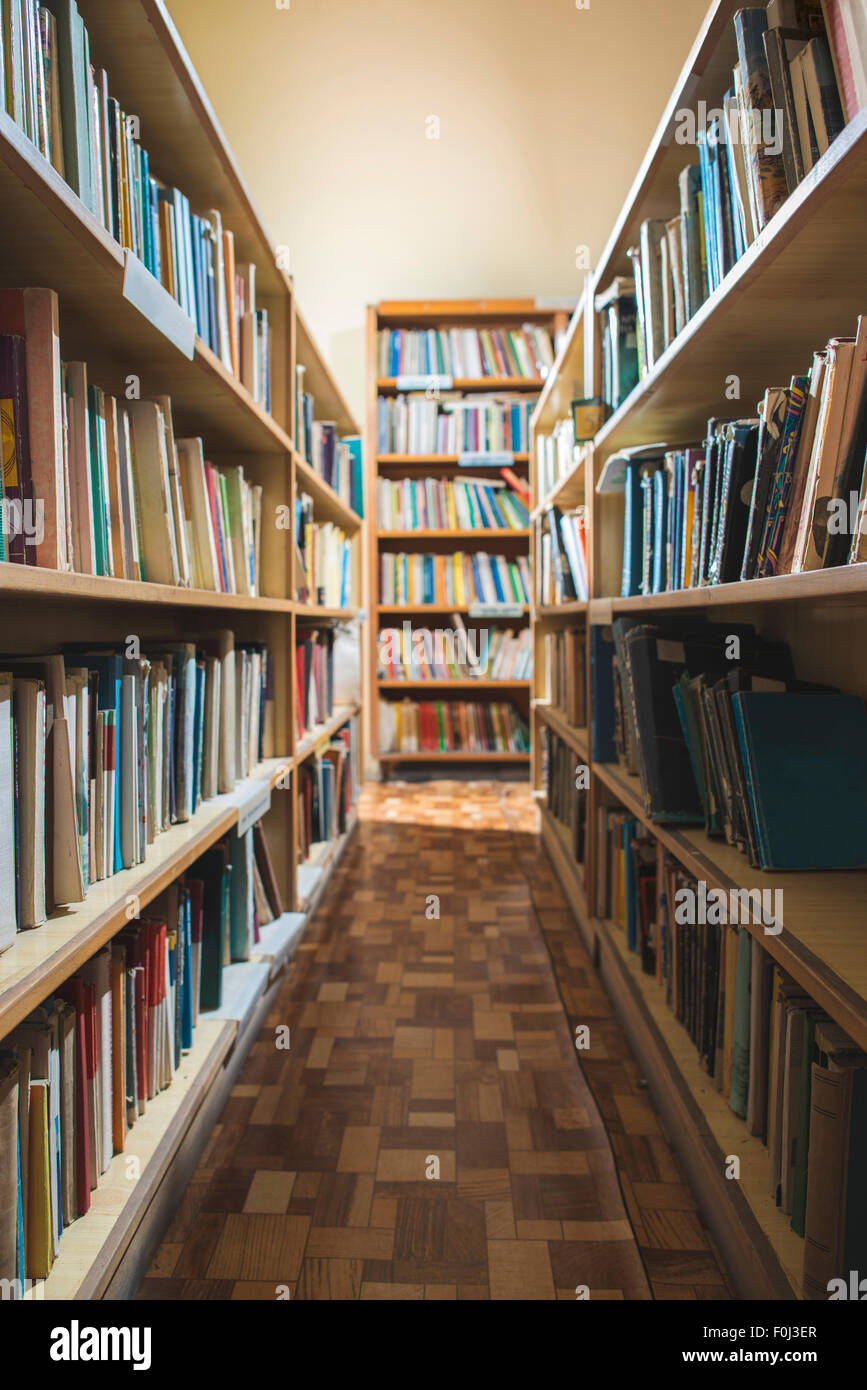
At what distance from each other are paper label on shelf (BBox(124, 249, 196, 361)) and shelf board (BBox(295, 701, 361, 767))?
1168 mm

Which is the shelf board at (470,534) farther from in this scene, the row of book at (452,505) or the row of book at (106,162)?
the row of book at (106,162)

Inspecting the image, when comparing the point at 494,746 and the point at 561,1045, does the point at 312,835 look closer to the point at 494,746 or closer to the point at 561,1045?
the point at 561,1045

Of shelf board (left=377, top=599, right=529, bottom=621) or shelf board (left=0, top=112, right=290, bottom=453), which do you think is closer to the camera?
shelf board (left=0, top=112, right=290, bottom=453)

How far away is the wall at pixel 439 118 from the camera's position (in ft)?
7.48

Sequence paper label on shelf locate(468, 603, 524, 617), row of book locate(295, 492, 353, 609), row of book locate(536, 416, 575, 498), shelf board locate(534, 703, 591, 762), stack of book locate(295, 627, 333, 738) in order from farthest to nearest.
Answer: paper label on shelf locate(468, 603, 524, 617) → row of book locate(536, 416, 575, 498) → stack of book locate(295, 627, 333, 738) → row of book locate(295, 492, 353, 609) → shelf board locate(534, 703, 591, 762)

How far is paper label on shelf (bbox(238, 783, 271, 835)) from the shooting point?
63.6 inches

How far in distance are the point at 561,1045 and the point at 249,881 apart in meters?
0.71

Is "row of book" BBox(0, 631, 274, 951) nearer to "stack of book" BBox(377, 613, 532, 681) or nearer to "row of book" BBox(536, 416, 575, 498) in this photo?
"row of book" BBox(536, 416, 575, 498)

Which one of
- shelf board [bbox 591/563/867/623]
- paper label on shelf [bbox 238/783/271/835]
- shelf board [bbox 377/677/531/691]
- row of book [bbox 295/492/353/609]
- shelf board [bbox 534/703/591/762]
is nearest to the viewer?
shelf board [bbox 591/563/867/623]

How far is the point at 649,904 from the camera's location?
67.7 inches

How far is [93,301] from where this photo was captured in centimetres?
110

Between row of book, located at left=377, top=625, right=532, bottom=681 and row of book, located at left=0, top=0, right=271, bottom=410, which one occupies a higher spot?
row of book, located at left=0, top=0, right=271, bottom=410

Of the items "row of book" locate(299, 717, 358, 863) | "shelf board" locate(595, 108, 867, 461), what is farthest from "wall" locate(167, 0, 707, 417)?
"row of book" locate(299, 717, 358, 863)

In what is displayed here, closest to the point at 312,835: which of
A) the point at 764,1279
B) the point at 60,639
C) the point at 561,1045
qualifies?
the point at 561,1045
